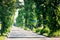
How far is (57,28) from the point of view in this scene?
30938 mm

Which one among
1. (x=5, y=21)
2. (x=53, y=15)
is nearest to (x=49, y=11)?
(x=53, y=15)

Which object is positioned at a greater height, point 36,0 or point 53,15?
point 36,0

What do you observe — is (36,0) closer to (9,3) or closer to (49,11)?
(9,3)

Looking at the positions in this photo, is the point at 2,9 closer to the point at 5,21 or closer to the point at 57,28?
the point at 5,21

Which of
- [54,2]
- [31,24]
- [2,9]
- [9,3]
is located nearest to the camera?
[54,2]

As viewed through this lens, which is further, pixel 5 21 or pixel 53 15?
pixel 5 21

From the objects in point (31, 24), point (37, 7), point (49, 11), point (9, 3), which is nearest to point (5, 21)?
point (9, 3)

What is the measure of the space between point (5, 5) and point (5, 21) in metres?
4.17

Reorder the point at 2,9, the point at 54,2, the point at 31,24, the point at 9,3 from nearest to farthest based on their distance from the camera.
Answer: the point at 54,2 → the point at 2,9 → the point at 9,3 → the point at 31,24

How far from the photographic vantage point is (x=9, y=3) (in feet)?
120

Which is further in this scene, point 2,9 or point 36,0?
point 36,0

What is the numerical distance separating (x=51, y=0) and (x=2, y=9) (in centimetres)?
770

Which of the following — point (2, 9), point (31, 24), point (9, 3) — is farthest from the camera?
point (31, 24)

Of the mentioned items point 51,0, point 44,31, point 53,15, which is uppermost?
point 51,0
